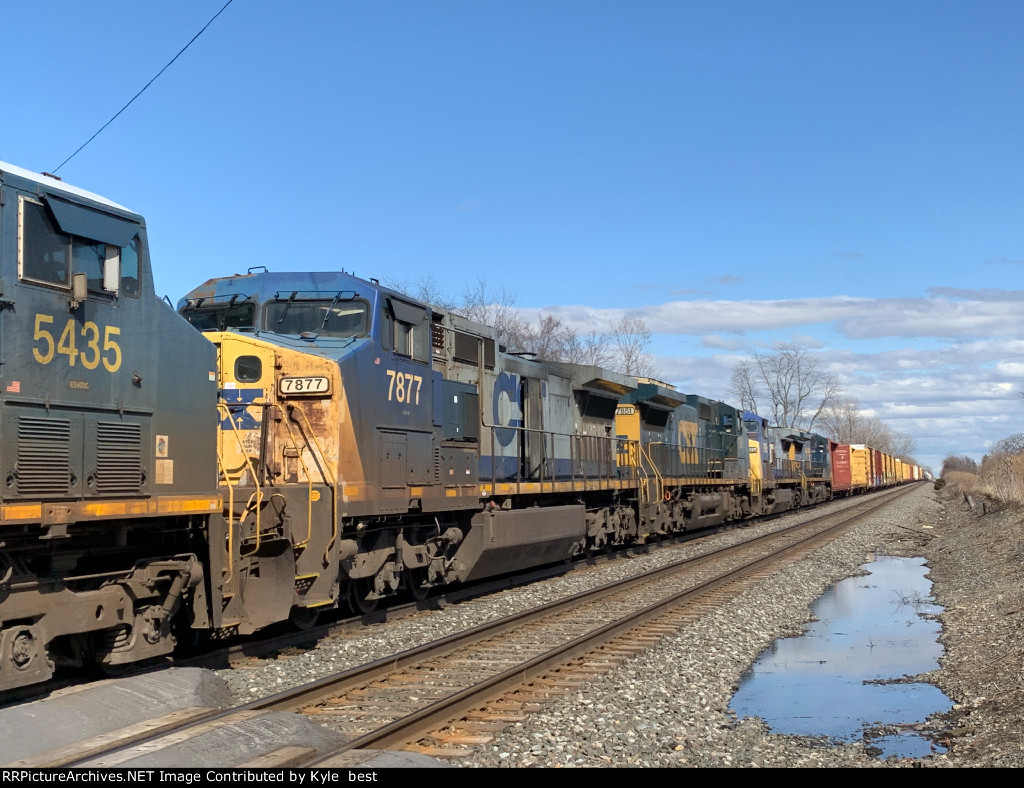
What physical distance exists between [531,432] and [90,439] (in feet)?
30.9

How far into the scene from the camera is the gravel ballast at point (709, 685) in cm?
579

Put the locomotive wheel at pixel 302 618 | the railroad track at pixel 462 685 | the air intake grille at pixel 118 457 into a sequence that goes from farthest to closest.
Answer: the locomotive wheel at pixel 302 618 → the air intake grille at pixel 118 457 → the railroad track at pixel 462 685

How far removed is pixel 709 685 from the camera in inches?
309

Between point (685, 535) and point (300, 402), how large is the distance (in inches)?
688

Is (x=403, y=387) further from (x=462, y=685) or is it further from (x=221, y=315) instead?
(x=462, y=685)

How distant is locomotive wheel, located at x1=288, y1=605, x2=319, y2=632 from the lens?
9312 mm

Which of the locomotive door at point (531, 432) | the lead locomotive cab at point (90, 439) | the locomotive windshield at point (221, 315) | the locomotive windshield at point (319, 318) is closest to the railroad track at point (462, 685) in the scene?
the lead locomotive cab at point (90, 439)

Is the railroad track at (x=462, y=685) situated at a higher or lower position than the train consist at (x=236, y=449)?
lower

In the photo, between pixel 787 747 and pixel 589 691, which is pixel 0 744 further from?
pixel 787 747

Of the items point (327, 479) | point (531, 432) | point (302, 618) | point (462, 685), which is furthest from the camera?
point (531, 432)

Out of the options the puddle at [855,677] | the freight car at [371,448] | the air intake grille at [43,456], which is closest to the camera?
the air intake grille at [43,456]

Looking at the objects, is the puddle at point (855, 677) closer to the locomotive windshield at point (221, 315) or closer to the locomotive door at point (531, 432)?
the locomotive door at point (531, 432)

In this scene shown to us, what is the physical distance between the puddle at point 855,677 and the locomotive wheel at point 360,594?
4.32 metres

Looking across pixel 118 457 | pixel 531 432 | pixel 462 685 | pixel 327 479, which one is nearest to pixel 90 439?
pixel 118 457
